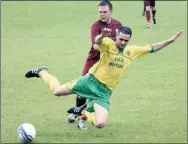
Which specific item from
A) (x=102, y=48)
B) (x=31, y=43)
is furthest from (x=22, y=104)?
(x=31, y=43)

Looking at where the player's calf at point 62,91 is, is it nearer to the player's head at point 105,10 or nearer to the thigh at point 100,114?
the thigh at point 100,114

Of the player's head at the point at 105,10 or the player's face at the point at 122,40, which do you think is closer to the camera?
the player's face at the point at 122,40

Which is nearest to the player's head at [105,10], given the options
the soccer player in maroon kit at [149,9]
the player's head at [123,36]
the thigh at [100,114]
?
the player's head at [123,36]

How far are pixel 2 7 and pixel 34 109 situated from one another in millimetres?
16161

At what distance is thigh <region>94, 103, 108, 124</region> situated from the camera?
8359mm

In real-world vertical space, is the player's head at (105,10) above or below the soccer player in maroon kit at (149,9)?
below

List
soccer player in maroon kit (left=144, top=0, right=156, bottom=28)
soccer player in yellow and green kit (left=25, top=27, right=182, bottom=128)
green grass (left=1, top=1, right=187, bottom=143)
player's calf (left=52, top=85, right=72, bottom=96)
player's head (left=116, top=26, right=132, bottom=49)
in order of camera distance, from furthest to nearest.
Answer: soccer player in maroon kit (left=144, top=0, right=156, bottom=28) < green grass (left=1, top=1, right=187, bottom=143) < player's calf (left=52, top=85, right=72, bottom=96) < soccer player in yellow and green kit (left=25, top=27, right=182, bottom=128) < player's head (left=116, top=26, right=132, bottom=49)

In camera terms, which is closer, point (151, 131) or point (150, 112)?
point (151, 131)

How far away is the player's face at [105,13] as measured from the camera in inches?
354

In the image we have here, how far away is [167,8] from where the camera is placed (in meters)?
27.2

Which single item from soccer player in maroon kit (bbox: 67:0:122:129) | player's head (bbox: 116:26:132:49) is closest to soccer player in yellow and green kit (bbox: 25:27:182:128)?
player's head (bbox: 116:26:132:49)

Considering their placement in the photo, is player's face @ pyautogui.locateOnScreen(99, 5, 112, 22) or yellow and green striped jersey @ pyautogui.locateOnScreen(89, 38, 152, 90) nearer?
yellow and green striped jersey @ pyautogui.locateOnScreen(89, 38, 152, 90)

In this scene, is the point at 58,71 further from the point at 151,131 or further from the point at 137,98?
the point at 151,131

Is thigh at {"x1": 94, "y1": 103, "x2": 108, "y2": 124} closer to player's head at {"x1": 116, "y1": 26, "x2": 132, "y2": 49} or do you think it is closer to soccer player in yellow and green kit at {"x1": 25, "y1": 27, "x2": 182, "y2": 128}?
soccer player in yellow and green kit at {"x1": 25, "y1": 27, "x2": 182, "y2": 128}
